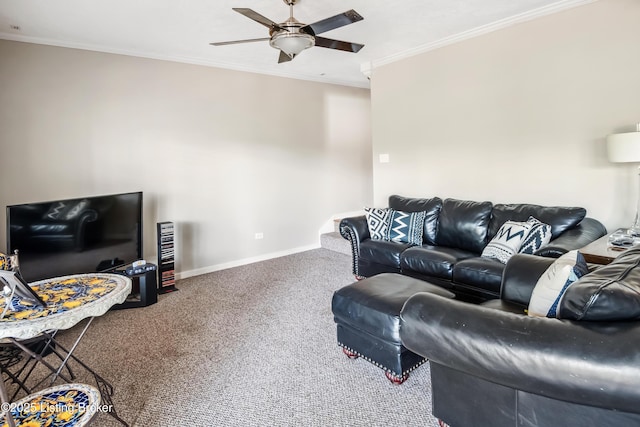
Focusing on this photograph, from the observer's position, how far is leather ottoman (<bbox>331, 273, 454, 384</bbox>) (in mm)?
2045

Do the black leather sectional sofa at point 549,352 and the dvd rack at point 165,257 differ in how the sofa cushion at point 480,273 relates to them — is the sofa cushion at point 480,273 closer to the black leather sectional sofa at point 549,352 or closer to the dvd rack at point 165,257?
the black leather sectional sofa at point 549,352

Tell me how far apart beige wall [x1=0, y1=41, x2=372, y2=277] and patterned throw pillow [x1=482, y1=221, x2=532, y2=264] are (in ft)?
10.0

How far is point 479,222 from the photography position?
3.50m

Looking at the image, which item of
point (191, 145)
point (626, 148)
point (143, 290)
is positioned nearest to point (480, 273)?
point (626, 148)

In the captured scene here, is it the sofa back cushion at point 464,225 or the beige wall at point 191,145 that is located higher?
the beige wall at point 191,145

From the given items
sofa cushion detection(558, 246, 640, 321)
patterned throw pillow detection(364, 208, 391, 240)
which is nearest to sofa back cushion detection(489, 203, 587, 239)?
patterned throw pillow detection(364, 208, 391, 240)

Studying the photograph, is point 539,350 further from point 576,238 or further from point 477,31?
point 477,31

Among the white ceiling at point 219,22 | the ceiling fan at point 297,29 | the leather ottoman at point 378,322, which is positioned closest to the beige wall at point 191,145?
the white ceiling at point 219,22

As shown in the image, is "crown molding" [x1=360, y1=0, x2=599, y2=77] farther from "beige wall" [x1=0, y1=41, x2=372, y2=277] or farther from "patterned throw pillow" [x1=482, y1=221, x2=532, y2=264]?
"patterned throw pillow" [x1=482, y1=221, x2=532, y2=264]

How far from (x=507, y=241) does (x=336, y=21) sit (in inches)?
87.0

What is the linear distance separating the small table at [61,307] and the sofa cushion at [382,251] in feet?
8.03

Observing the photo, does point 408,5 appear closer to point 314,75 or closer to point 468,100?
point 468,100

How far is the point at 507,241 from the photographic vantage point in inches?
119

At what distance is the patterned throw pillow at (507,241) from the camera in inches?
116
